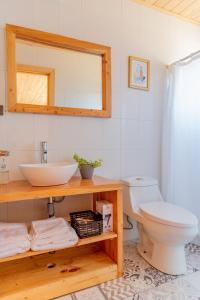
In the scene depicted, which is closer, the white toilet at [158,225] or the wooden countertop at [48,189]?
the wooden countertop at [48,189]

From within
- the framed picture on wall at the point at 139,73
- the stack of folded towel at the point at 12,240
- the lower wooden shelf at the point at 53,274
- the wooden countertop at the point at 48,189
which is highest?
the framed picture on wall at the point at 139,73

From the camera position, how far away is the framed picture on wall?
2.08 meters

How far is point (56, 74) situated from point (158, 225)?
138 centimetres

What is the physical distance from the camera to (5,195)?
1.20 metres

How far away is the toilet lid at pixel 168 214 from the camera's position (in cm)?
148

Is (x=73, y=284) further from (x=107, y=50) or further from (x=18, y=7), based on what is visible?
(x=18, y=7)

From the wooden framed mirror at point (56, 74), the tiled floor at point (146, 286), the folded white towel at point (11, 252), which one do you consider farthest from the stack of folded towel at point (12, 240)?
the wooden framed mirror at point (56, 74)

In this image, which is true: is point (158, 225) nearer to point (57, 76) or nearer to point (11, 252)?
point (11, 252)

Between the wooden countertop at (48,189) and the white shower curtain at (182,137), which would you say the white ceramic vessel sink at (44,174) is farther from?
the white shower curtain at (182,137)

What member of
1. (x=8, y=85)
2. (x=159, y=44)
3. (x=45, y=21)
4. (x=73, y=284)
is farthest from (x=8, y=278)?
(x=159, y=44)

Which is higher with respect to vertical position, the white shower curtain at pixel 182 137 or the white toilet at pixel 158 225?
the white shower curtain at pixel 182 137

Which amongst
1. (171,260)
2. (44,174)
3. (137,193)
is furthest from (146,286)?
(44,174)

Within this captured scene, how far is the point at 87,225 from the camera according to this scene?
1.52m

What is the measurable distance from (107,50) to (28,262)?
1.82 m
